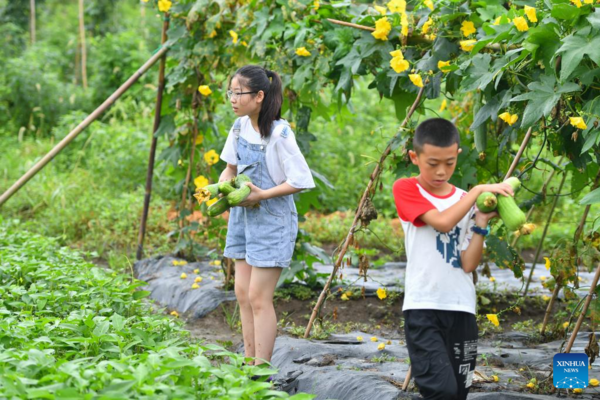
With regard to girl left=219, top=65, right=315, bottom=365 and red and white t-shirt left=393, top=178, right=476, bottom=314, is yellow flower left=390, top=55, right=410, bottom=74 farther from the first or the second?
red and white t-shirt left=393, top=178, right=476, bottom=314

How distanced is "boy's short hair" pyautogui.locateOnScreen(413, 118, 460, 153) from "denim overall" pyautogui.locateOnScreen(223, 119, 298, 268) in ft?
3.28

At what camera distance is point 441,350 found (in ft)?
8.50

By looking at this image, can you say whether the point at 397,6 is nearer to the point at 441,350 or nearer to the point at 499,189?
the point at 499,189

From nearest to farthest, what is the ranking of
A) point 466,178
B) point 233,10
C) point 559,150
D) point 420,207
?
point 420,207
point 559,150
point 466,178
point 233,10

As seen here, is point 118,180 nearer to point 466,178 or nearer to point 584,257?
point 466,178

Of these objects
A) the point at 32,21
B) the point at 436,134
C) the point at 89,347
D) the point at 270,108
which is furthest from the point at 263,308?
the point at 32,21

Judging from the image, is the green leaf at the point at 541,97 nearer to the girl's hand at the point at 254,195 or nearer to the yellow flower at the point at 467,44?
the yellow flower at the point at 467,44

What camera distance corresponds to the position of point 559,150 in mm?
3434

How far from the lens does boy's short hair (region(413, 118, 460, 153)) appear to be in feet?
8.21

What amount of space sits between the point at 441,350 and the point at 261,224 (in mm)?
1136

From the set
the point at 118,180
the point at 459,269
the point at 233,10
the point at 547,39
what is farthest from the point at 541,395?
the point at 118,180

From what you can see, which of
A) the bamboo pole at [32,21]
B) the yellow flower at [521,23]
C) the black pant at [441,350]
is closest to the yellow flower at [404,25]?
the yellow flower at [521,23]

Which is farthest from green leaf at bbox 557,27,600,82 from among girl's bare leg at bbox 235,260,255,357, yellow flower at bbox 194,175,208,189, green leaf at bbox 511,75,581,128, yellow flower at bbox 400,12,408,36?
yellow flower at bbox 194,175,208,189

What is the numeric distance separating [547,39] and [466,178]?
124 centimetres
